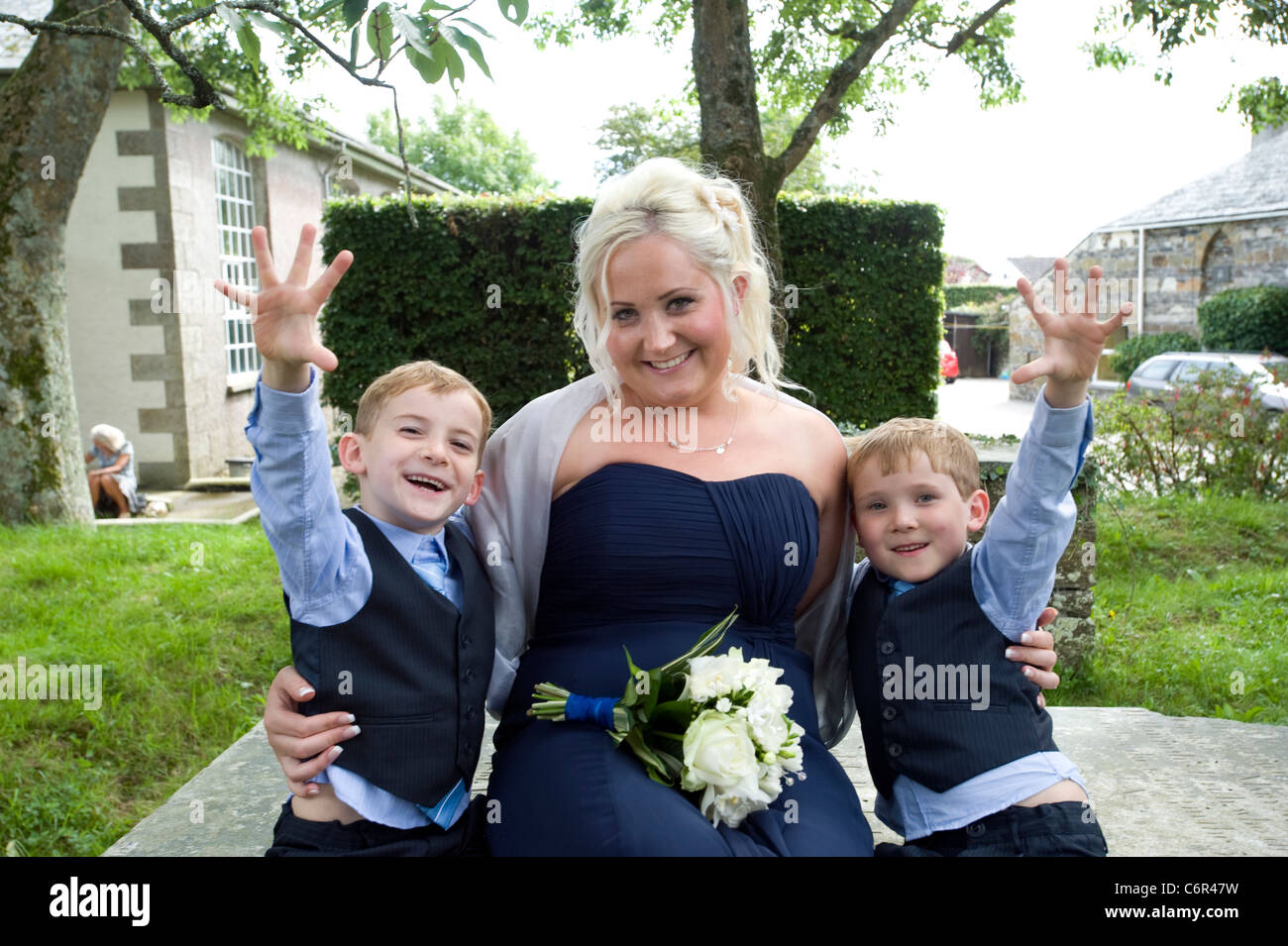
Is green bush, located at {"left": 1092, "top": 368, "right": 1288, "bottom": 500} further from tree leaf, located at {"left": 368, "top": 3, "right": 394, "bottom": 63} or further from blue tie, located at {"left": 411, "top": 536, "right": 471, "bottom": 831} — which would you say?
tree leaf, located at {"left": 368, "top": 3, "right": 394, "bottom": 63}

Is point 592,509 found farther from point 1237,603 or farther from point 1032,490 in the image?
point 1237,603

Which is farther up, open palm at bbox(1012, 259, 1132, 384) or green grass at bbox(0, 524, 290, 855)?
open palm at bbox(1012, 259, 1132, 384)

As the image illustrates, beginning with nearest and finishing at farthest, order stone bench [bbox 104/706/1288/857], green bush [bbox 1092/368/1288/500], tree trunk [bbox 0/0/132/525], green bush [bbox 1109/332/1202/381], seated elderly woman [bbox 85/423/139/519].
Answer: stone bench [bbox 104/706/1288/857] → tree trunk [bbox 0/0/132/525] → green bush [bbox 1092/368/1288/500] → seated elderly woman [bbox 85/423/139/519] → green bush [bbox 1109/332/1202/381]

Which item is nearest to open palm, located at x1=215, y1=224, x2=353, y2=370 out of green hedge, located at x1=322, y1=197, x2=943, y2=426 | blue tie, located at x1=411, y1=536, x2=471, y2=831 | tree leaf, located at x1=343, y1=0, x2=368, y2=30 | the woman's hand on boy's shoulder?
tree leaf, located at x1=343, y1=0, x2=368, y2=30

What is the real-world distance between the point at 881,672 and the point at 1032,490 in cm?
54

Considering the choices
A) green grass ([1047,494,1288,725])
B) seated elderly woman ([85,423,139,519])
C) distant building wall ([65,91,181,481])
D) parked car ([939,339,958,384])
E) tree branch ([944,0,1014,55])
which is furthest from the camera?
distant building wall ([65,91,181,481])

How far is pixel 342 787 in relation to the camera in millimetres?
2080

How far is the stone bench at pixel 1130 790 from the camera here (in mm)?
2932

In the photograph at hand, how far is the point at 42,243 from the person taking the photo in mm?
7832

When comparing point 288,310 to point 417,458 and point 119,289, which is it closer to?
point 417,458

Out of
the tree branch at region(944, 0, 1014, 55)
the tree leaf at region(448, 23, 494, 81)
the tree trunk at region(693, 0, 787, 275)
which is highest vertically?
the tree branch at region(944, 0, 1014, 55)

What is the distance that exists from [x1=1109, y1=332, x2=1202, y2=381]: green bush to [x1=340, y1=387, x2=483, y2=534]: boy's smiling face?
25781 millimetres

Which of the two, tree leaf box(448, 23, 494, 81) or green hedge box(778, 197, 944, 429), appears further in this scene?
green hedge box(778, 197, 944, 429)

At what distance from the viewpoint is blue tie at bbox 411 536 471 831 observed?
221cm
